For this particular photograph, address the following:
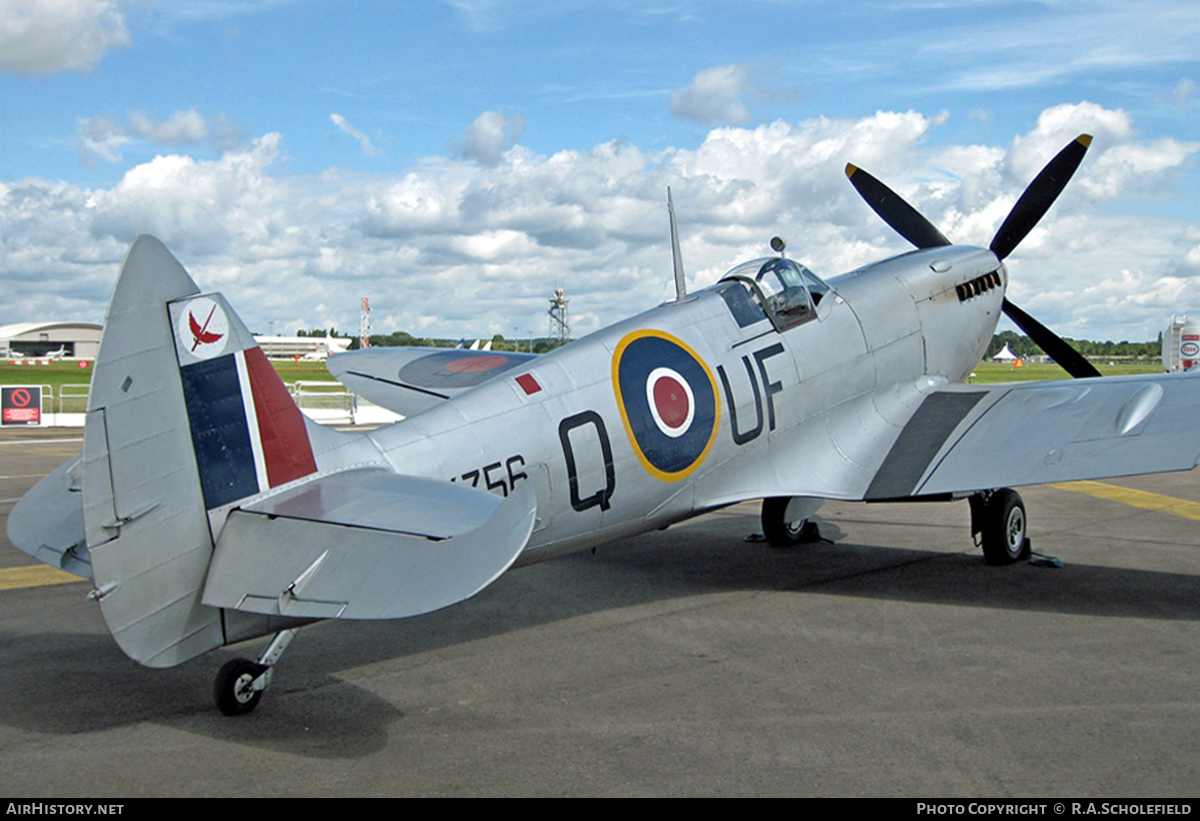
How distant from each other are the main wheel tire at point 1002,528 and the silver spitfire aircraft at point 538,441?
3 centimetres

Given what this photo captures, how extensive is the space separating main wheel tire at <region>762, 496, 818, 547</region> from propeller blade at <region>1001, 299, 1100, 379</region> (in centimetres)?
381

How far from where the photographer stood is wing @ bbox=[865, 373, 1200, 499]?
7246 millimetres

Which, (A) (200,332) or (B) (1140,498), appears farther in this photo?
(B) (1140,498)

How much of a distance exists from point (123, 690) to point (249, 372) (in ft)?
7.29

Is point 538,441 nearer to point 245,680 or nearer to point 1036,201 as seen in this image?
point 245,680

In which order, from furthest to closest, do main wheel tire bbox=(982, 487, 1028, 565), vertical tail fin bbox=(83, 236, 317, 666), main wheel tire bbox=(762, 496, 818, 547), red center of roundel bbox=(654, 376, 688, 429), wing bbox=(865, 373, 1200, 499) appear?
1. main wheel tire bbox=(762, 496, 818, 547)
2. main wheel tire bbox=(982, 487, 1028, 565)
3. wing bbox=(865, 373, 1200, 499)
4. red center of roundel bbox=(654, 376, 688, 429)
5. vertical tail fin bbox=(83, 236, 317, 666)

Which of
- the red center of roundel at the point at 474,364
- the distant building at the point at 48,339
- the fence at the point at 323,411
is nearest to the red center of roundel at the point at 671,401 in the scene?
the red center of roundel at the point at 474,364

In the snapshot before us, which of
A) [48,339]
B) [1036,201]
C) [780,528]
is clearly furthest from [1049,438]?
[48,339]

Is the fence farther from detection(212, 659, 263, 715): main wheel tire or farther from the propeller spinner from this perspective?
detection(212, 659, 263, 715): main wheel tire

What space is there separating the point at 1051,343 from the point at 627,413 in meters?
7.10

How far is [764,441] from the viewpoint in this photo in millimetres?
7855

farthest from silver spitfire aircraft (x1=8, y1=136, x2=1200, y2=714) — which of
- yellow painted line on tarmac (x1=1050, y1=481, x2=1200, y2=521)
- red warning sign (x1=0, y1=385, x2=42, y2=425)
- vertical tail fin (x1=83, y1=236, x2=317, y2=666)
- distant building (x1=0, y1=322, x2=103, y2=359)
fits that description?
distant building (x1=0, y1=322, x2=103, y2=359)

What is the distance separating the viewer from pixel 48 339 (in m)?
111

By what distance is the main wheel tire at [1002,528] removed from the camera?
28.8 feet
